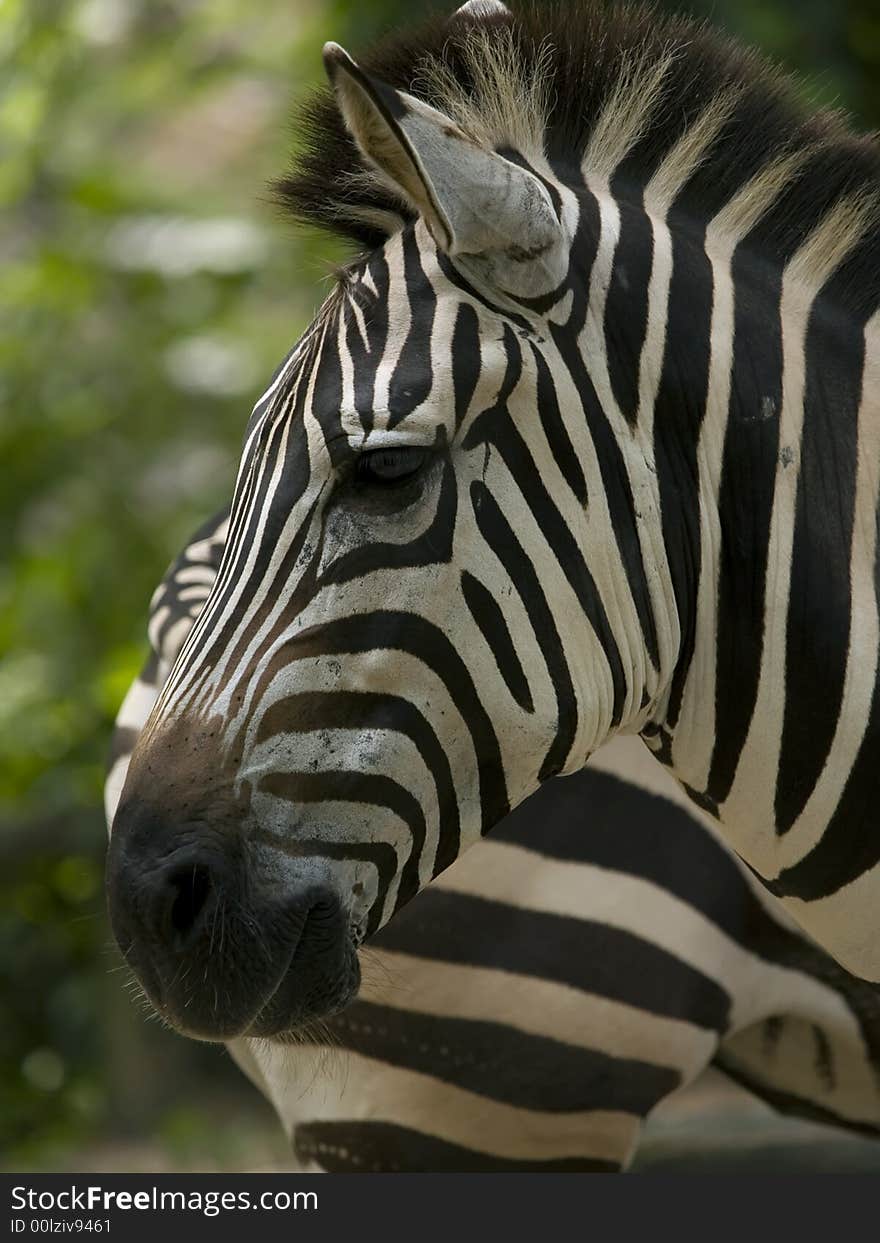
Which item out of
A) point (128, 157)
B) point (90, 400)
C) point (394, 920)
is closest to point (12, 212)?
point (128, 157)

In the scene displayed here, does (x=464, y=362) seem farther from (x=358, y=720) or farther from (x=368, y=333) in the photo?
(x=358, y=720)

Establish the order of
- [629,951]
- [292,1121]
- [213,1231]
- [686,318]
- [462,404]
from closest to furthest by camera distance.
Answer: [462,404], [686,318], [213,1231], [629,951], [292,1121]

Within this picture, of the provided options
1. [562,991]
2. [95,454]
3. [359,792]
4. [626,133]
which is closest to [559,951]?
[562,991]

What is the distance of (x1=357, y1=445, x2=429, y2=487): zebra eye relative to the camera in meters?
2.26

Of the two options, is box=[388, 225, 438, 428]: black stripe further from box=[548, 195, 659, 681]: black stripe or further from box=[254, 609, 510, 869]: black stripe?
box=[254, 609, 510, 869]: black stripe

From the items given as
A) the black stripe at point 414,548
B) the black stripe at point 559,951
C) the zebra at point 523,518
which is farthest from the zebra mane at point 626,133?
the black stripe at point 559,951

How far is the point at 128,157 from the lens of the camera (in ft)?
30.8

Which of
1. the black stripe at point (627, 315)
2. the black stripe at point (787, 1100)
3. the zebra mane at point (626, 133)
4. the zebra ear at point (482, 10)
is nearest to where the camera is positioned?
the black stripe at point (627, 315)

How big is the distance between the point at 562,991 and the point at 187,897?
1.43 metres

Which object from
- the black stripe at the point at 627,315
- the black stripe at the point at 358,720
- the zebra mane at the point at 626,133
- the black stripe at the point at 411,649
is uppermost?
the zebra mane at the point at 626,133

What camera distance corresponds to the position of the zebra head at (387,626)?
222 cm

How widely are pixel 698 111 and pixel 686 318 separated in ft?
1.38

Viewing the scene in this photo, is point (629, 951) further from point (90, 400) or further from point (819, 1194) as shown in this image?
point (90, 400)

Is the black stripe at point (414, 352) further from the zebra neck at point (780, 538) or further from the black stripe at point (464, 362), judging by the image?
the zebra neck at point (780, 538)
